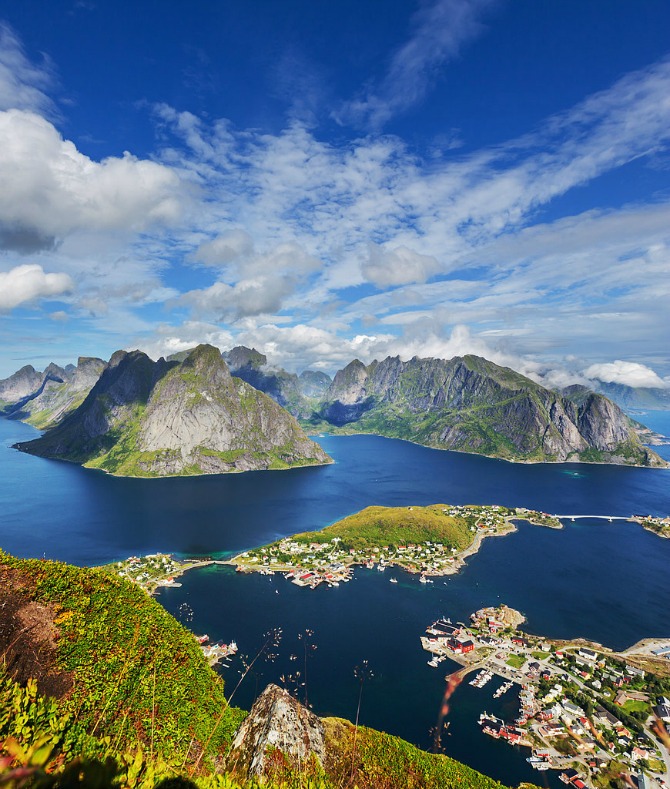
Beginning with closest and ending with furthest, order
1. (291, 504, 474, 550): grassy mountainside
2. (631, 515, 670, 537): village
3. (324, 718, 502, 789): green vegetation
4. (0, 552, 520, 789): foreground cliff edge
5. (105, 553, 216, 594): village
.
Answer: (0, 552, 520, 789): foreground cliff edge → (324, 718, 502, 789): green vegetation → (105, 553, 216, 594): village → (291, 504, 474, 550): grassy mountainside → (631, 515, 670, 537): village

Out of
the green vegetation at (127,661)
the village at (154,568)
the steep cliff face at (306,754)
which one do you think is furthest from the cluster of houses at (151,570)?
the steep cliff face at (306,754)

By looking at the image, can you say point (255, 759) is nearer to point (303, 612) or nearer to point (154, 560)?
point (303, 612)

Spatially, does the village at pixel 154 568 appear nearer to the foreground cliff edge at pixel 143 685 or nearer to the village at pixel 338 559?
the village at pixel 338 559

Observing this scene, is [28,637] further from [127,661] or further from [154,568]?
[154,568]

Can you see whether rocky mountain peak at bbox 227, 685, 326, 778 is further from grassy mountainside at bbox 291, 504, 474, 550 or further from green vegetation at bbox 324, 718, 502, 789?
grassy mountainside at bbox 291, 504, 474, 550

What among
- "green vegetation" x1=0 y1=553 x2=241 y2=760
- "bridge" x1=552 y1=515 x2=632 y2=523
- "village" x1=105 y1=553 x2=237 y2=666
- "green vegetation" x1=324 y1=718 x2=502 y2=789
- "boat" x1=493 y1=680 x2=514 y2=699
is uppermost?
"green vegetation" x1=0 y1=553 x2=241 y2=760

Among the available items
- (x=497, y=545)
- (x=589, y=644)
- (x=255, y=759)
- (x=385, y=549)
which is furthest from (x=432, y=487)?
(x=255, y=759)

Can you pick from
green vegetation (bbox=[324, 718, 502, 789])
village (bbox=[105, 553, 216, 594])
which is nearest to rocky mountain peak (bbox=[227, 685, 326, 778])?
green vegetation (bbox=[324, 718, 502, 789])
